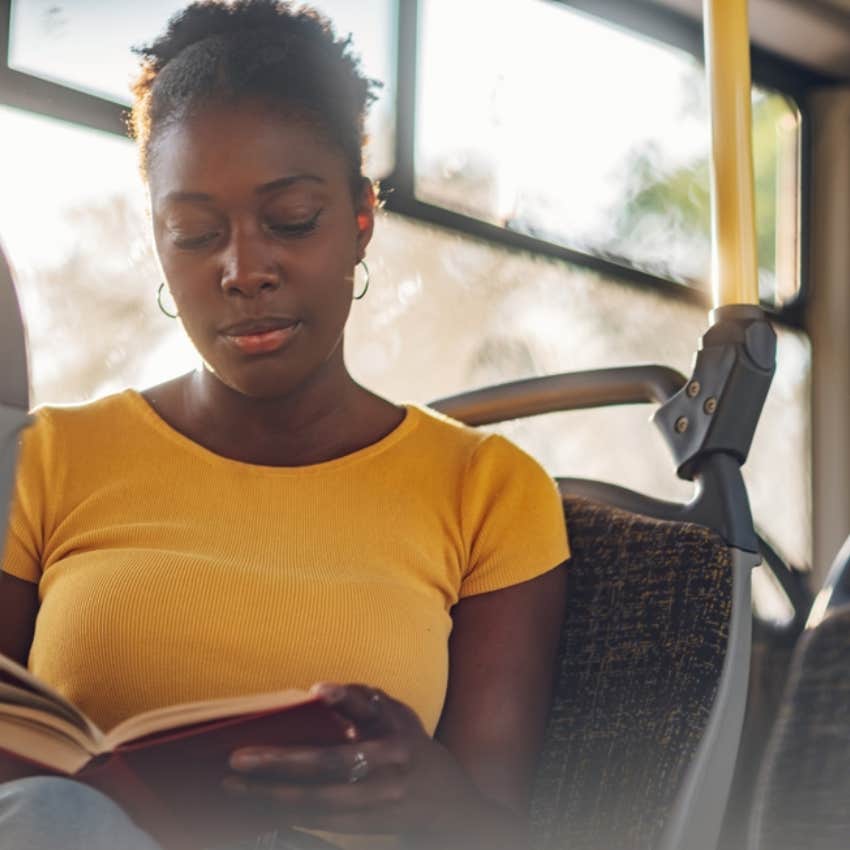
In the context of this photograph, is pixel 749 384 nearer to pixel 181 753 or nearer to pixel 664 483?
pixel 181 753

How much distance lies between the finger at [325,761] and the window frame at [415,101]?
151 centimetres

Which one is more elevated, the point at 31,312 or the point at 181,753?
the point at 31,312

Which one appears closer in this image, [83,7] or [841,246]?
[83,7]

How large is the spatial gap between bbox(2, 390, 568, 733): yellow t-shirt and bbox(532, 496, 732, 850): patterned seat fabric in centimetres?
7

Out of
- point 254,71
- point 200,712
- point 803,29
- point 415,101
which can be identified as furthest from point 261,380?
point 803,29

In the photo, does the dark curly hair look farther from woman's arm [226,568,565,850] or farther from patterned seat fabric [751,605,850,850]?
patterned seat fabric [751,605,850,850]

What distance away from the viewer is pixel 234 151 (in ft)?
3.89

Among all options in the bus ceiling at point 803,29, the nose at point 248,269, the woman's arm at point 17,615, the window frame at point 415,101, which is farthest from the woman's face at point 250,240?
the bus ceiling at point 803,29

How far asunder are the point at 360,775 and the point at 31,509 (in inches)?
18.1

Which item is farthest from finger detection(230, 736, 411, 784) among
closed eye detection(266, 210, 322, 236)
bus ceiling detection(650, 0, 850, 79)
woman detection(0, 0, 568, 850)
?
bus ceiling detection(650, 0, 850, 79)

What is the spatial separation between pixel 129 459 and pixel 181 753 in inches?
18.5

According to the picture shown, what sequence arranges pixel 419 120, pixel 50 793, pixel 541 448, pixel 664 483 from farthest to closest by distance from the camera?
1. pixel 664 483
2. pixel 541 448
3. pixel 419 120
4. pixel 50 793

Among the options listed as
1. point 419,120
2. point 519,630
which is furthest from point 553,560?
point 419,120

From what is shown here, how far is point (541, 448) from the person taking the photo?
3.00m
